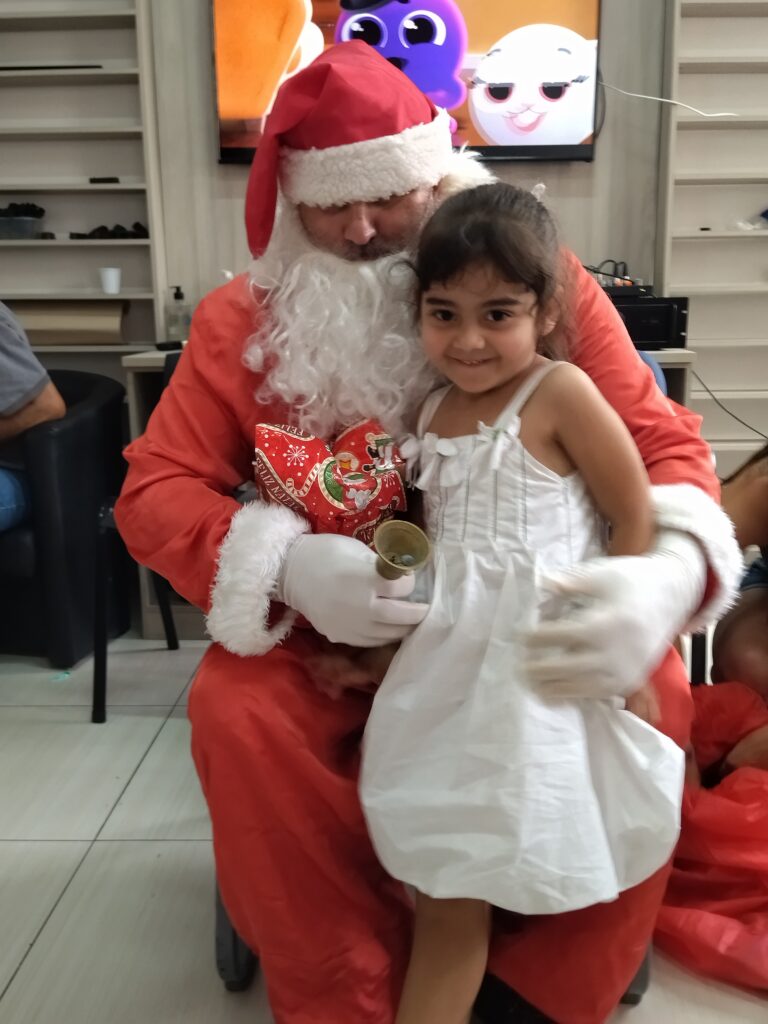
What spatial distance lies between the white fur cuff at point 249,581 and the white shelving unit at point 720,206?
2.14 m

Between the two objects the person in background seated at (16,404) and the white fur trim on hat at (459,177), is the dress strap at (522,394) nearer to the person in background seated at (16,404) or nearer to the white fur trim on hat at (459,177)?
the white fur trim on hat at (459,177)

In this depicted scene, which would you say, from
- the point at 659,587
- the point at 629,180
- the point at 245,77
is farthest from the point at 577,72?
the point at 659,587

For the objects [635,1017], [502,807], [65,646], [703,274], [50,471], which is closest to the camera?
[502,807]

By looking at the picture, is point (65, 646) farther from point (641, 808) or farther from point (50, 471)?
point (641, 808)

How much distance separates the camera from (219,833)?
104 cm

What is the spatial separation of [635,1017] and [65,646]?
1695mm

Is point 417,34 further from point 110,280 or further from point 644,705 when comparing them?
point 644,705

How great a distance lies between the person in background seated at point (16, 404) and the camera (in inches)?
82.2

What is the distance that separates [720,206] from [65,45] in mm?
2344

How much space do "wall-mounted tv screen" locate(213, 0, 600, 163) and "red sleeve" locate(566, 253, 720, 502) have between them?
174 centimetres

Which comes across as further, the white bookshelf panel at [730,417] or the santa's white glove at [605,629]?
the white bookshelf panel at [730,417]

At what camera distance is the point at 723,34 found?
113 inches

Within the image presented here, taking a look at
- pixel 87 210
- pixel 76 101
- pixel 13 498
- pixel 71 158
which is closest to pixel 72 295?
pixel 87 210

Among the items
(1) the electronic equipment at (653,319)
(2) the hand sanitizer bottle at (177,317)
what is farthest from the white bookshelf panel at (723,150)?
(2) the hand sanitizer bottle at (177,317)
